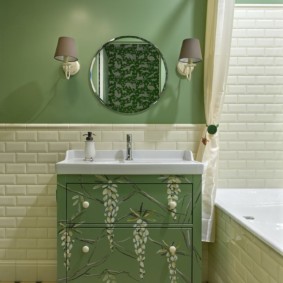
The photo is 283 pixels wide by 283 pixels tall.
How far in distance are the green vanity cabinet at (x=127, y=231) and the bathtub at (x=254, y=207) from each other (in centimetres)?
30

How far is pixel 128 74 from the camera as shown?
92.2 inches

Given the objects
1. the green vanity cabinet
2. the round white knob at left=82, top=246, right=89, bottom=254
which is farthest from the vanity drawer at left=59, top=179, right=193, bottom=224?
the round white knob at left=82, top=246, right=89, bottom=254

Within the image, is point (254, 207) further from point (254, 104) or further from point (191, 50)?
point (191, 50)

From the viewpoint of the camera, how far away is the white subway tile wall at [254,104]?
238 centimetres

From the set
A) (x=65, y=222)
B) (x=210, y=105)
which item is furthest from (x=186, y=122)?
(x=65, y=222)

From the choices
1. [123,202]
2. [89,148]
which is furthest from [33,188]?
[123,202]

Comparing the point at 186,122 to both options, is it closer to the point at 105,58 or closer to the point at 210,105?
the point at 210,105

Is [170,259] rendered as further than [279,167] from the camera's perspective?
No

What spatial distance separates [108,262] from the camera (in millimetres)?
1857

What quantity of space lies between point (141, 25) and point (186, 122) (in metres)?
0.87

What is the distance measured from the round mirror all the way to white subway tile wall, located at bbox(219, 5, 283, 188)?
0.63 m

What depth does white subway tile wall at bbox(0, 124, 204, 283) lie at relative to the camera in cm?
233

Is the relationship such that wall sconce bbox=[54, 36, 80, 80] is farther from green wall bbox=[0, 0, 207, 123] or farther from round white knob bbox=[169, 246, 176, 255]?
round white knob bbox=[169, 246, 176, 255]

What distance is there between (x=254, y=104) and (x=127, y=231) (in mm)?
1472
